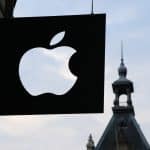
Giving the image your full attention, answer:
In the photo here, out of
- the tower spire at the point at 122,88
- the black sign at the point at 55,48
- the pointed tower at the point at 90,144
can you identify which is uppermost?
the tower spire at the point at 122,88

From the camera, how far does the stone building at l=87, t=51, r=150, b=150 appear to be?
202 feet

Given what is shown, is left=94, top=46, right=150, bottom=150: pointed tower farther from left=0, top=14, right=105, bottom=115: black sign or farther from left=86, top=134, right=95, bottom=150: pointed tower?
left=0, top=14, right=105, bottom=115: black sign

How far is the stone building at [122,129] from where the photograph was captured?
61625 mm

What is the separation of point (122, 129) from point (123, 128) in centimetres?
46

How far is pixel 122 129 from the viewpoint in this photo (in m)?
63.1

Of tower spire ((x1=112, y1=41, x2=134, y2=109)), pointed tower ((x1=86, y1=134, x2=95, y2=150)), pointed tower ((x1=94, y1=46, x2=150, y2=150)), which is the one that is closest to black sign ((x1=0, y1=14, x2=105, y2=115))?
pointed tower ((x1=94, y1=46, x2=150, y2=150))

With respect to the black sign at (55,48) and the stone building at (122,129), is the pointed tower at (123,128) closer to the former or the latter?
the stone building at (122,129)

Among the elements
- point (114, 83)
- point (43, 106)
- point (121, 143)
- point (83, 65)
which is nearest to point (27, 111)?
point (43, 106)

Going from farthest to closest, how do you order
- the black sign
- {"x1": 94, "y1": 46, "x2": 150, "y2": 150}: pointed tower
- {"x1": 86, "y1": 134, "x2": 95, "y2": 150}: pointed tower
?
{"x1": 86, "y1": 134, "x2": 95, "y2": 150}: pointed tower → {"x1": 94, "y1": 46, "x2": 150, "y2": 150}: pointed tower → the black sign

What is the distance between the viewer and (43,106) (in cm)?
271

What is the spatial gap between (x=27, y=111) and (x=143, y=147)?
6011 centimetres

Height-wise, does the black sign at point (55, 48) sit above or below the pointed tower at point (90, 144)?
below

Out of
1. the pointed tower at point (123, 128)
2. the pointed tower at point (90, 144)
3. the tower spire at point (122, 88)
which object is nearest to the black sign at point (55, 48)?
the pointed tower at point (123, 128)

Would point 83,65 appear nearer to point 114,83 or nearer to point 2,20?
point 2,20
